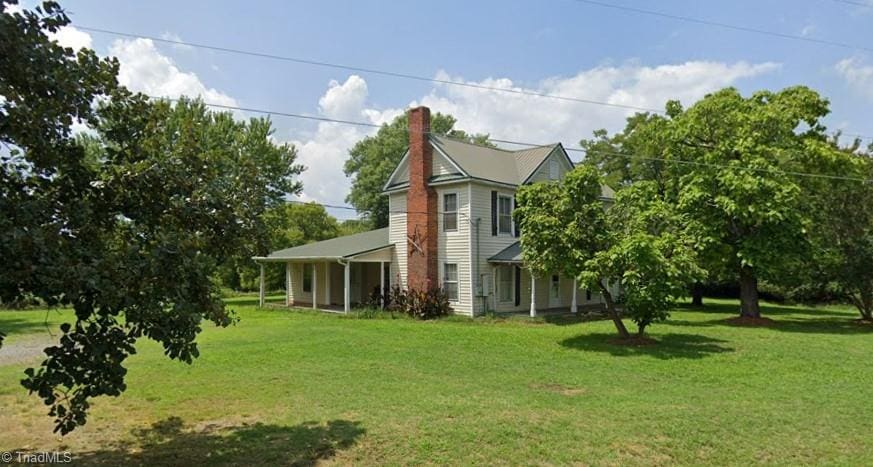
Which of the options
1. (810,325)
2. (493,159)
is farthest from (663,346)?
(493,159)

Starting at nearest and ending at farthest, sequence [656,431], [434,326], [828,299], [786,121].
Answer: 1. [656,431]
2. [434,326]
3. [786,121]
4. [828,299]

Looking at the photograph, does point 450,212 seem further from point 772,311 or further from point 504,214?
point 772,311

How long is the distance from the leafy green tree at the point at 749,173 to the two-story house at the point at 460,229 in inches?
216

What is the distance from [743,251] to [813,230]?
331 cm

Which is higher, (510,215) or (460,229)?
(510,215)

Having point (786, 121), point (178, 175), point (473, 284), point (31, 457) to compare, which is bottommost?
point (31, 457)

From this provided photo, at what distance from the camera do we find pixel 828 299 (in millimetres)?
30328

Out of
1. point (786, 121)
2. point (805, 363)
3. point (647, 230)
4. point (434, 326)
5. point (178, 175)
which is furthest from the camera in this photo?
point (786, 121)

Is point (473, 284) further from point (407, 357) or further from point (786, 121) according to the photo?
point (786, 121)

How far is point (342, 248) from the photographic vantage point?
25.9m

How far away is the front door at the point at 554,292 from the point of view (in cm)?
2506

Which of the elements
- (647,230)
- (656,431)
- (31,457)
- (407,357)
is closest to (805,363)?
(647,230)

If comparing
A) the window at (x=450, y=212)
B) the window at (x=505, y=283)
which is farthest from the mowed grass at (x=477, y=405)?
the window at (x=450, y=212)

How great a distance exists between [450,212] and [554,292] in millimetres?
6332
